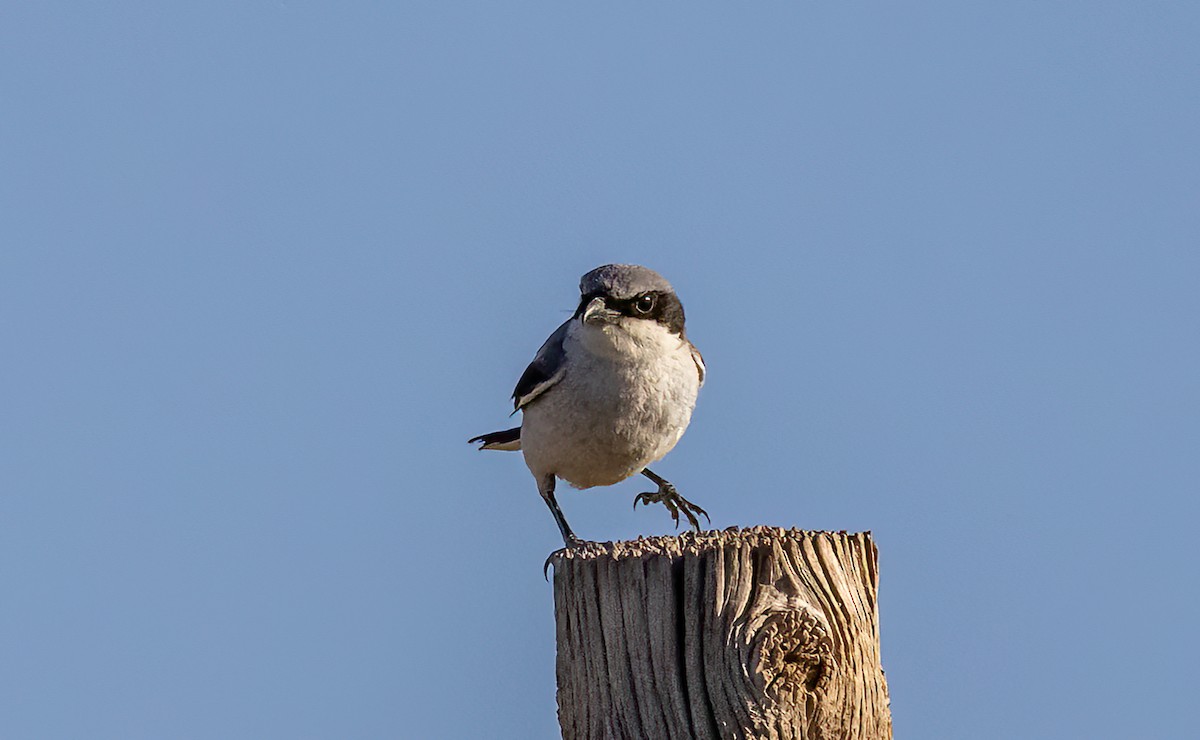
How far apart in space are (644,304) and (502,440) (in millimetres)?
2192

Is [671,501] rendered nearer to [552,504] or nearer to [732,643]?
[552,504]

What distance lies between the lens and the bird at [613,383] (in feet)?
28.0

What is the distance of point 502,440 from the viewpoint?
34.1 feet

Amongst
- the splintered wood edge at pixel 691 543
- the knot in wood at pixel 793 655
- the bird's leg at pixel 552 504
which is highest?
the bird's leg at pixel 552 504

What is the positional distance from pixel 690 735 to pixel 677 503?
4880 millimetres

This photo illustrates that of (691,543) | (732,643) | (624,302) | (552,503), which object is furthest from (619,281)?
(732,643)

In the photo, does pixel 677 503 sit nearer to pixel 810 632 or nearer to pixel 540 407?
pixel 540 407

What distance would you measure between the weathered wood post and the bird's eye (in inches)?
143

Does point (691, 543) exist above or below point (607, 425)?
below

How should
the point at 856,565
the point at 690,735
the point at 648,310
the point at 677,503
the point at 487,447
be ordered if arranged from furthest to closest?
the point at 487,447 < the point at 677,503 < the point at 648,310 < the point at 856,565 < the point at 690,735

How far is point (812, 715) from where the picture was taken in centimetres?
476

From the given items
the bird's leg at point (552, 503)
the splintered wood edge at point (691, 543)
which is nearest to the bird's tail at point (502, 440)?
the bird's leg at point (552, 503)

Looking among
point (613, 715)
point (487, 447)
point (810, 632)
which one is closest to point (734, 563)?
point (810, 632)

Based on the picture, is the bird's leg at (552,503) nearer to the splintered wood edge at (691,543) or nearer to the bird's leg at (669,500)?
the bird's leg at (669,500)
